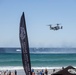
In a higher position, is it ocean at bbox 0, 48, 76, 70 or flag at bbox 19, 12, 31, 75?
flag at bbox 19, 12, 31, 75

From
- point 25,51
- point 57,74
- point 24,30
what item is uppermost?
point 24,30

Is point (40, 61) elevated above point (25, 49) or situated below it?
below

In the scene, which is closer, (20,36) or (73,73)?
(73,73)

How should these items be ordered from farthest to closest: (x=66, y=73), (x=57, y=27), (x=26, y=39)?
(x=57, y=27), (x=26, y=39), (x=66, y=73)

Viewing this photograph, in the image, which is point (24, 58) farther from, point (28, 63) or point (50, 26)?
point (50, 26)

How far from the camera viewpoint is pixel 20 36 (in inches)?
576

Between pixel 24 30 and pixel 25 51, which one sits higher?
pixel 24 30

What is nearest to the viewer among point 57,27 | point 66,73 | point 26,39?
point 66,73

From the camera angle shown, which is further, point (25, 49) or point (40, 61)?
point (40, 61)

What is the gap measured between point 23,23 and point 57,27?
40.0 meters

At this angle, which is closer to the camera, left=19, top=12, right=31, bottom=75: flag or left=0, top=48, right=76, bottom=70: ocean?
left=19, top=12, right=31, bottom=75: flag

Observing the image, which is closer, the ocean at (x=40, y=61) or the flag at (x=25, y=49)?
the flag at (x=25, y=49)

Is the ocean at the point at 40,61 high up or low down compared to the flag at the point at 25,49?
down

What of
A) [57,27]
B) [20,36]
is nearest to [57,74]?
[20,36]
